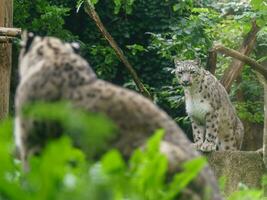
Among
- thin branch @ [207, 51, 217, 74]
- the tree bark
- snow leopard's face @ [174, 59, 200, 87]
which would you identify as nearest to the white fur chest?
snow leopard's face @ [174, 59, 200, 87]

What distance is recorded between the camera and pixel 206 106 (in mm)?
11422

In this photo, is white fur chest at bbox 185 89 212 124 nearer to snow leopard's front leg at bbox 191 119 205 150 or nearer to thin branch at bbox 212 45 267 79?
snow leopard's front leg at bbox 191 119 205 150

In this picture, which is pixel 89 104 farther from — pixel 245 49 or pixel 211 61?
pixel 245 49

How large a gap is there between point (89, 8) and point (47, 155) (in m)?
9.44

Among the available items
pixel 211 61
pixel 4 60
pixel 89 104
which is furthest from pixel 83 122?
pixel 211 61

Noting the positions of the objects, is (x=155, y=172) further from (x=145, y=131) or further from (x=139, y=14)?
(x=139, y=14)

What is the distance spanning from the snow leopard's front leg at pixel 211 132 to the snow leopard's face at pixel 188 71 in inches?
23.1

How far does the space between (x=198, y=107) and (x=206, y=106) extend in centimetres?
12

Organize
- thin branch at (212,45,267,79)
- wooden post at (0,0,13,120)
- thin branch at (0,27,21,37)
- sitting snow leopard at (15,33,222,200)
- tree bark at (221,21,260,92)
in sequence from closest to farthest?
1. sitting snow leopard at (15,33,222,200)
2. thin branch at (0,27,21,37)
3. wooden post at (0,0,13,120)
4. thin branch at (212,45,267,79)
5. tree bark at (221,21,260,92)

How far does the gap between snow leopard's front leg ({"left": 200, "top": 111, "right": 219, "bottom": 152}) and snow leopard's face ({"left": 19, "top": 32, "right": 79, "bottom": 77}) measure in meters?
7.10

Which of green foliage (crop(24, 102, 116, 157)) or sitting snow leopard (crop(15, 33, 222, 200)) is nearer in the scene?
green foliage (crop(24, 102, 116, 157))

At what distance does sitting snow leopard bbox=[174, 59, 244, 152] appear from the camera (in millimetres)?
11305

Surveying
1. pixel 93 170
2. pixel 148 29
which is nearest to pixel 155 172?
pixel 93 170

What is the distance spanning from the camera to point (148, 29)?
1673 cm
